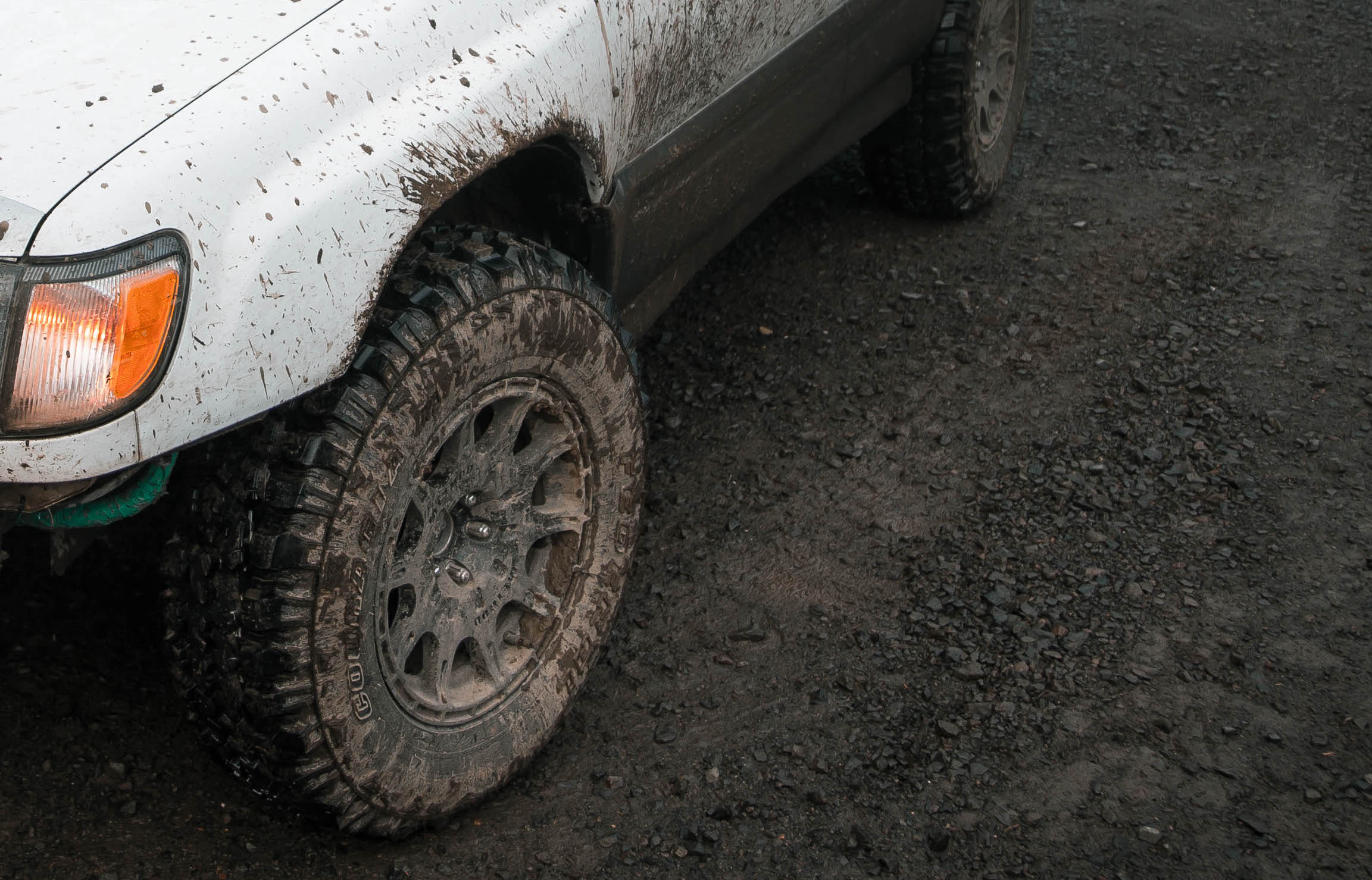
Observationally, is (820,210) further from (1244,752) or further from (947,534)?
(1244,752)

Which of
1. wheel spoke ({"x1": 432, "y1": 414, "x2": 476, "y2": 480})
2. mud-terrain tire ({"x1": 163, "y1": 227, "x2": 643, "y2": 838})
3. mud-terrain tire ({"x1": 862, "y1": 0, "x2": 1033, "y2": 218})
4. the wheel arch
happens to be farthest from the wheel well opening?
mud-terrain tire ({"x1": 862, "y1": 0, "x2": 1033, "y2": 218})

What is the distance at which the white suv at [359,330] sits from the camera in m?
1.63

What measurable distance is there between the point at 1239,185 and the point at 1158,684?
279cm

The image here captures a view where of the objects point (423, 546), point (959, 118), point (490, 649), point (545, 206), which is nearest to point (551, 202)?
point (545, 206)

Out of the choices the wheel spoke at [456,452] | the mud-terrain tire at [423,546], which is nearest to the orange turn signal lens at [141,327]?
the mud-terrain tire at [423,546]

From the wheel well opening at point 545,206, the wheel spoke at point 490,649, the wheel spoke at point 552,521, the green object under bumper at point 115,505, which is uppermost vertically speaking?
the green object under bumper at point 115,505

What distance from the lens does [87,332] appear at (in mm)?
1610

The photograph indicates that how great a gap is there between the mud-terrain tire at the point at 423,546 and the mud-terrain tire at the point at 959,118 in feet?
6.95

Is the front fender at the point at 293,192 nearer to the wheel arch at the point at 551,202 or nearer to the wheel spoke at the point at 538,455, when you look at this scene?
the wheel arch at the point at 551,202

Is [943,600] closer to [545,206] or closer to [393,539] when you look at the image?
[545,206]

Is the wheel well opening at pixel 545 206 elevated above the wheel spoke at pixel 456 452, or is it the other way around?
the wheel well opening at pixel 545 206

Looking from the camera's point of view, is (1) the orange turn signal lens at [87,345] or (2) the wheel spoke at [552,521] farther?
(2) the wheel spoke at [552,521]

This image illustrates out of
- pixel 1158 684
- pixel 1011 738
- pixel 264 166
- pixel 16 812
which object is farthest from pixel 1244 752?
pixel 16 812

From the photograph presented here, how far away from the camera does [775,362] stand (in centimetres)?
382
